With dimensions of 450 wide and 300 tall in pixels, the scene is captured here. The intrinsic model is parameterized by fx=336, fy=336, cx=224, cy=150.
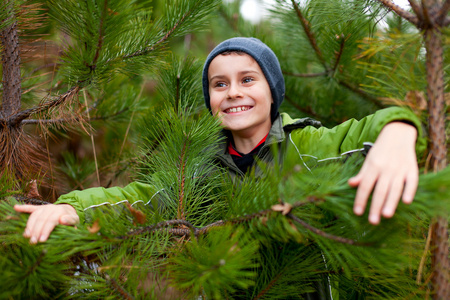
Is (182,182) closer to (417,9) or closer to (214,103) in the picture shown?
(214,103)

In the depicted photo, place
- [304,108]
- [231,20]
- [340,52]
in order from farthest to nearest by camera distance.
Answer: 1. [231,20]
2. [304,108]
3. [340,52]

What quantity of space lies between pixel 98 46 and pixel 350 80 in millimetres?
972

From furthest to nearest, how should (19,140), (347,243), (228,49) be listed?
(228,49) < (19,140) < (347,243)

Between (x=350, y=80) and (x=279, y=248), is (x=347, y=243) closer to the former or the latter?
(x=279, y=248)

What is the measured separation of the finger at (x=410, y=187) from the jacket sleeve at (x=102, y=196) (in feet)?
1.57

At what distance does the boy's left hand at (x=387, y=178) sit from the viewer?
0.45 meters

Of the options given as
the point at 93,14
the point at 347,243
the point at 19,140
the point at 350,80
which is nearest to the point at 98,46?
the point at 93,14

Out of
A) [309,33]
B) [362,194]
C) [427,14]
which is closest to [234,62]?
[309,33]

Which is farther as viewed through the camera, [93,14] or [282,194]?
[93,14]

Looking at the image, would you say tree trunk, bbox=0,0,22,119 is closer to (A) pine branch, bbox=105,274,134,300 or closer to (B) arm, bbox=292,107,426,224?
(A) pine branch, bbox=105,274,134,300

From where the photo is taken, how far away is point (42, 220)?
57 centimetres

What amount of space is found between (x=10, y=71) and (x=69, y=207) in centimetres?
45

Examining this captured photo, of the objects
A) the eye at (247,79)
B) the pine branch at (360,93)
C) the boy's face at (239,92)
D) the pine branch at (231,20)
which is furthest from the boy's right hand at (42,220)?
the pine branch at (231,20)

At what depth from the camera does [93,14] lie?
0.70 meters
